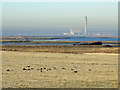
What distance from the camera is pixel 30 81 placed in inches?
728

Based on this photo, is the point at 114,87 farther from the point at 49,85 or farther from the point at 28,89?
the point at 28,89

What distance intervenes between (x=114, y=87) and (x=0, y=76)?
791 centimetres

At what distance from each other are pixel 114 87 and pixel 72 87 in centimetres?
242

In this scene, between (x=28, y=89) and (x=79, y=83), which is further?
(x=79, y=83)

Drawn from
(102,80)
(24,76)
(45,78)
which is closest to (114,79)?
(102,80)

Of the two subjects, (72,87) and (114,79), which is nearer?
(72,87)

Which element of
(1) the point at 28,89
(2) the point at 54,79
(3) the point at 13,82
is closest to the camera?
(1) the point at 28,89

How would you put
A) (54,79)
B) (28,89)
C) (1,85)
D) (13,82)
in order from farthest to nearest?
(54,79) < (13,82) < (1,85) < (28,89)

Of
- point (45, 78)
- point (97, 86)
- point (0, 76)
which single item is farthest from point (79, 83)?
point (0, 76)

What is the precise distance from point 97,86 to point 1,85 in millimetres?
5431

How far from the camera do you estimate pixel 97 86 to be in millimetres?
17156

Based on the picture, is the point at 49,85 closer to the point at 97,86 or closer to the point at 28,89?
the point at 28,89

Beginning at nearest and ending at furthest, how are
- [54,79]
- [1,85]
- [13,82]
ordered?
[1,85]
[13,82]
[54,79]

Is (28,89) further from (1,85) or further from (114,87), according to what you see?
(114,87)
